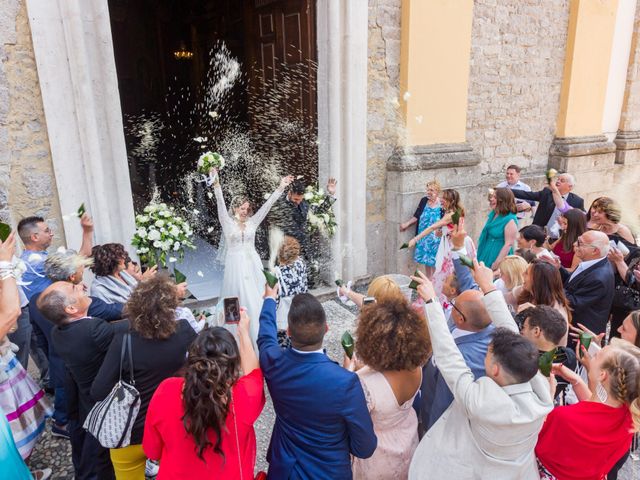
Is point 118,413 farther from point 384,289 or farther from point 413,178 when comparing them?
point 413,178

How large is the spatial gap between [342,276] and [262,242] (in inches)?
68.6

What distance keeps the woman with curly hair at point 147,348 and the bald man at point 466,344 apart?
138cm

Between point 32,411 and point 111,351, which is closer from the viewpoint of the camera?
point 111,351

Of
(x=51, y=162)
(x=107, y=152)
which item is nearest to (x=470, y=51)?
(x=107, y=152)

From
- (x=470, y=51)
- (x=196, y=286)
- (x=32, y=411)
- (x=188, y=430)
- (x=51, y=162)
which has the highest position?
(x=470, y=51)

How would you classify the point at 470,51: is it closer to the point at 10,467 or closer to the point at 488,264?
the point at 488,264

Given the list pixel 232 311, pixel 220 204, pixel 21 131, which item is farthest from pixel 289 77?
pixel 232 311

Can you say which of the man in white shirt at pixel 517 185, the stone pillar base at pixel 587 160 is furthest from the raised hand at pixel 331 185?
the stone pillar base at pixel 587 160

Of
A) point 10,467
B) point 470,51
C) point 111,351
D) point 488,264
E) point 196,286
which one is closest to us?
point 10,467

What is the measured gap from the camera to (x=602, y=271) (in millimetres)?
3564

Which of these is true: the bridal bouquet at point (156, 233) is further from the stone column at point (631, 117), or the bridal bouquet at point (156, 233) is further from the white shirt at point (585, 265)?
the stone column at point (631, 117)

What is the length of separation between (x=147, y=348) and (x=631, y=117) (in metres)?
10.8

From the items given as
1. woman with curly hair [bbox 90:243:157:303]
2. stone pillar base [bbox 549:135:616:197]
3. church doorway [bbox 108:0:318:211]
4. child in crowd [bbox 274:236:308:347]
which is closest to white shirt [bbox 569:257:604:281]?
child in crowd [bbox 274:236:308:347]

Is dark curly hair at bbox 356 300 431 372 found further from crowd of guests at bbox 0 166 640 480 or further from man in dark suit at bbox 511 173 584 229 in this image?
man in dark suit at bbox 511 173 584 229
